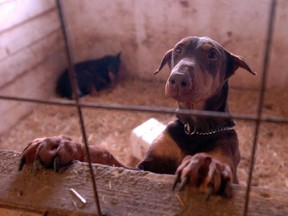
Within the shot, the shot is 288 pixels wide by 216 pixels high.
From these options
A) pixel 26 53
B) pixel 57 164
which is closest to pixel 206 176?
pixel 57 164

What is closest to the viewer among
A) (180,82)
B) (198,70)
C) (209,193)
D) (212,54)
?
(209,193)

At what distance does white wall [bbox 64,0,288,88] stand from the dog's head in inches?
80.7

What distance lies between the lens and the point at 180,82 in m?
1.69

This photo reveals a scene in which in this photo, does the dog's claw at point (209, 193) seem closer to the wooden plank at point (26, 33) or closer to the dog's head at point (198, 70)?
the dog's head at point (198, 70)

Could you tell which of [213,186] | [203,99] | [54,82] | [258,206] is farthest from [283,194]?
[54,82]

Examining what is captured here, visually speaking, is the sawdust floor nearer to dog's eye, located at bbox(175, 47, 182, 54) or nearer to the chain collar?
the chain collar

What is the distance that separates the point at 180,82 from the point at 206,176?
0.61 meters

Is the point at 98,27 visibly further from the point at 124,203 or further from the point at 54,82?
the point at 124,203

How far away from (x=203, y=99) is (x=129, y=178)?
739 millimetres

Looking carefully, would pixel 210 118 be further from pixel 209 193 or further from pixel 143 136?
pixel 143 136

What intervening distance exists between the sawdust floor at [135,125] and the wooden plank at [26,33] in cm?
73

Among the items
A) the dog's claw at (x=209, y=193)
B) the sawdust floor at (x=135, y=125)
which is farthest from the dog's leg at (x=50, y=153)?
the sawdust floor at (x=135, y=125)

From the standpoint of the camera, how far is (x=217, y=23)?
13.3ft

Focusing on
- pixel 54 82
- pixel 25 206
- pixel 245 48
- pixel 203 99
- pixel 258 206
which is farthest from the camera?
pixel 54 82
